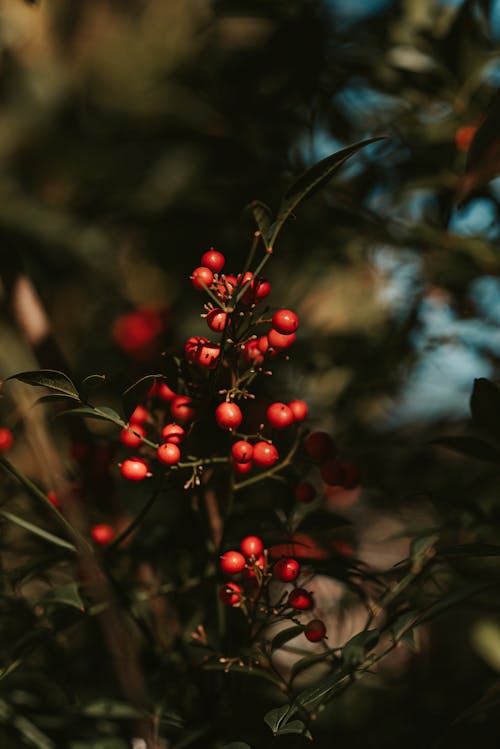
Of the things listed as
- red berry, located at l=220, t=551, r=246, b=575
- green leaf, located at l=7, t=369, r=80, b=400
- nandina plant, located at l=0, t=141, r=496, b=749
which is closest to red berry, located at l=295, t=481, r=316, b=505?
nandina plant, located at l=0, t=141, r=496, b=749

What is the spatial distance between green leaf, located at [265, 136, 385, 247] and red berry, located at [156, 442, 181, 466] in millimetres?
143

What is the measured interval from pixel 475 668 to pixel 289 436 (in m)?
0.62

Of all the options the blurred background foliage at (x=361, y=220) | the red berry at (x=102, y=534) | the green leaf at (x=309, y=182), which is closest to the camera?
the green leaf at (x=309, y=182)

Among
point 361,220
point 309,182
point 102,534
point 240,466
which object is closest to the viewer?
point 309,182

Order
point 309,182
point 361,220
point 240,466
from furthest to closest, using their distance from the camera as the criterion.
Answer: point 361,220 < point 240,466 < point 309,182

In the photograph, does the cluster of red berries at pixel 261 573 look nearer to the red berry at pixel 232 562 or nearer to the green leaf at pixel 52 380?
the red berry at pixel 232 562

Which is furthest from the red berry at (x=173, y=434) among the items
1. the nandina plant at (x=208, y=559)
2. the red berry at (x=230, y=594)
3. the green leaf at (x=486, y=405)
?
the green leaf at (x=486, y=405)

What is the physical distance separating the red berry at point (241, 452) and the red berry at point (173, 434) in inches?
1.4

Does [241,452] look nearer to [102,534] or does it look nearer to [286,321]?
[286,321]

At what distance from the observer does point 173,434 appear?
450 mm

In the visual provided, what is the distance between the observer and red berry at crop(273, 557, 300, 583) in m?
0.45

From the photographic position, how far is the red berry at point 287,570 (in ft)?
1.48

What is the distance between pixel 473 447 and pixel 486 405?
0.20ft

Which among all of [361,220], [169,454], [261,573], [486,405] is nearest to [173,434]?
[169,454]
